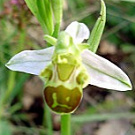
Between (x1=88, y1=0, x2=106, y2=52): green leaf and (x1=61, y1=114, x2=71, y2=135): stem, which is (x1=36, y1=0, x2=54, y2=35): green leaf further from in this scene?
(x1=61, y1=114, x2=71, y2=135): stem

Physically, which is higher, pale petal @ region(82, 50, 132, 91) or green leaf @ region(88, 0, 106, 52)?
green leaf @ region(88, 0, 106, 52)

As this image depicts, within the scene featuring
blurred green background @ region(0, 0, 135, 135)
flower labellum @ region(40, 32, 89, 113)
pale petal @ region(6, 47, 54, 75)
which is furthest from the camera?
blurred green background @ region(0, 0, 135, 135)

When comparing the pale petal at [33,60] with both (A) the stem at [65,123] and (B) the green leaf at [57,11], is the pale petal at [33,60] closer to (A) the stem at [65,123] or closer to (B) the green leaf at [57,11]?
(B) the green leaf at [57,11]

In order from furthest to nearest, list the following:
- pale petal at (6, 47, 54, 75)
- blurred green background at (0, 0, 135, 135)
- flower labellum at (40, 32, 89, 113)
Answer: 1. blurred green background at (0, 0, 135, 135)
2. pale petal at (6, 47, 54, 75)
3. flower labellum at (40, 32, 89, 113)

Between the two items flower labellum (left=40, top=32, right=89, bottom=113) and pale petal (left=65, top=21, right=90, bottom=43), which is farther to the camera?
pale petal (left=65, top=21, right=90, bottom=43)

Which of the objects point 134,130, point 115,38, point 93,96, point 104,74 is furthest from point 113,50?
point 104,74

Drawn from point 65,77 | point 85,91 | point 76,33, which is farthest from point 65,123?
point 85,91

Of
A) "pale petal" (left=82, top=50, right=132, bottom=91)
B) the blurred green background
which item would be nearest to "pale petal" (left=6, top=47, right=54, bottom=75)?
"pale petal" (left=82, top=50, right=132, bottom=91)
